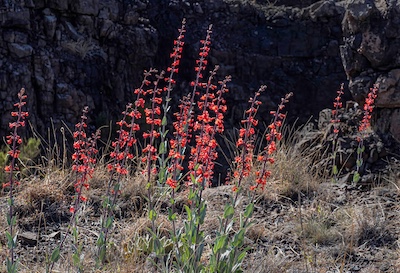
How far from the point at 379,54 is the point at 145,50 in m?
6.56

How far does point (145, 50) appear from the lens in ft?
38.7

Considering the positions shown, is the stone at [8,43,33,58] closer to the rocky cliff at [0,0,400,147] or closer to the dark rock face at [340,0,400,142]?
the rocky cliff at [0,0,400,147]

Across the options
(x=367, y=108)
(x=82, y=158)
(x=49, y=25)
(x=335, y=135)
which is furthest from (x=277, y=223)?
(x=49, y=25)

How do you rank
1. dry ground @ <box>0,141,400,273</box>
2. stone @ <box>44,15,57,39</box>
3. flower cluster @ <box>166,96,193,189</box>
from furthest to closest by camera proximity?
stone @ <box>44,15,57,39</box>
dry ground @ <box>0,141,400,273</box>
flower cluster @ <box>166,96,193,189</box>

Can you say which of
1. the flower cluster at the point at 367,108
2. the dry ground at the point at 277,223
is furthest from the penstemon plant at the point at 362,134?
the dry ground at the point at 277,223

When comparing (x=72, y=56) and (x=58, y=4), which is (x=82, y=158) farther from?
(x=58, y=4)

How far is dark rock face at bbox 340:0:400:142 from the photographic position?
5844 mm

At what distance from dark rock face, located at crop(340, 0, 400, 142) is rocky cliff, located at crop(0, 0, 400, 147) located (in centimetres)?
324

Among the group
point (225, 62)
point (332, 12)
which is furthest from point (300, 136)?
point (332, 12)

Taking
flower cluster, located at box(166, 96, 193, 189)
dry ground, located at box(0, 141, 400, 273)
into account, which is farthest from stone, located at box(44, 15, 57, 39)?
flower cluster, located at box(166, 96, 193, 189)

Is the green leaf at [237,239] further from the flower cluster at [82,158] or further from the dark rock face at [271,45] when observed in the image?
the dark rock face at [271,45]

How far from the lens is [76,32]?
11.2 meters

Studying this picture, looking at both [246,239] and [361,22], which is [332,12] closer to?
[361,22]

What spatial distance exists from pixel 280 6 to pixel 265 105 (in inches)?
124
